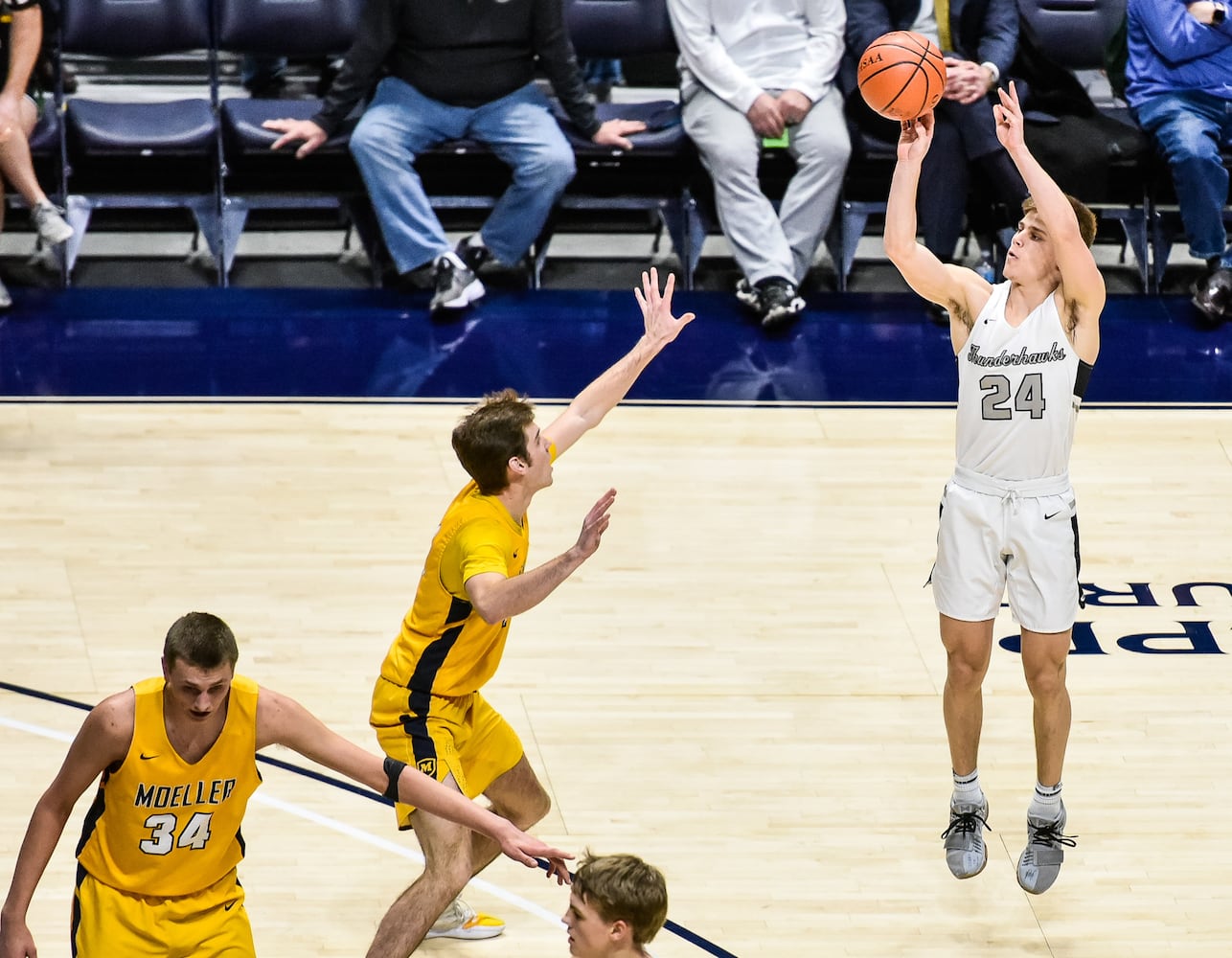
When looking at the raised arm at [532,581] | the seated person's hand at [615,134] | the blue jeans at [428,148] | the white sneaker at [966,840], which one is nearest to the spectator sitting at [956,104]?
the seated person's hand at [615,134]

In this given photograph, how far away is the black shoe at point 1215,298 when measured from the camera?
10398mm

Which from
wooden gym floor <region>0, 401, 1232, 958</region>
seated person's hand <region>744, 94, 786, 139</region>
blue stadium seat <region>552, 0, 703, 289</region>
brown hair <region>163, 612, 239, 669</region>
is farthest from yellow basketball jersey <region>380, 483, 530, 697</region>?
blue stadium seat <region>552, 0, 703, 289</region>

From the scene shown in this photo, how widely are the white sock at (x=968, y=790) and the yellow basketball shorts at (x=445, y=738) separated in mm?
1347

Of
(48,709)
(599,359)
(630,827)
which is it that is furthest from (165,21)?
(630,827)

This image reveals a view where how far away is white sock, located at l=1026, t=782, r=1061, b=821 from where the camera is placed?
559 cm

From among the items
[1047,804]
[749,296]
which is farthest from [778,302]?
[1047,804]

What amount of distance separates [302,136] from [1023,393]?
5.93 m

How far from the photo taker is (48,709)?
6.46 meters

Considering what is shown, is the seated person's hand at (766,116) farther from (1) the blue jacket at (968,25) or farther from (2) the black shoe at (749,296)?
(2) the black shoe at (749,296)

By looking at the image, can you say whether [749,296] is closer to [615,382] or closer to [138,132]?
[138,132]

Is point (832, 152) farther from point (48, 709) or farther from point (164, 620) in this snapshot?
point (48, 709)

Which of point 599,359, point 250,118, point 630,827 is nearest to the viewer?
point 630,827

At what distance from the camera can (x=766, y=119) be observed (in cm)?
1030

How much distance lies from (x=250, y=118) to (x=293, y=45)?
60cm
